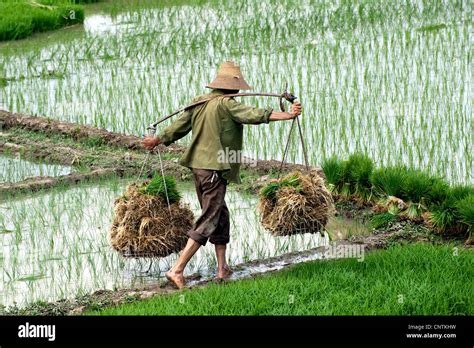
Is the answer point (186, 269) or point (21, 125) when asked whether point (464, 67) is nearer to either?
point (21, 125)

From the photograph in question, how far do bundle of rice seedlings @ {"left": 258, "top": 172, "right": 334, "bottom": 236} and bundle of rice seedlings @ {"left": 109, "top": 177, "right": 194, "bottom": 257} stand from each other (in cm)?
52

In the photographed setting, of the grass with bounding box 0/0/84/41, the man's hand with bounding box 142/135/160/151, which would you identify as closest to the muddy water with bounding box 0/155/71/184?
the man's hand with bounding box 142/135/160/151

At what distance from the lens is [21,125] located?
9250mm

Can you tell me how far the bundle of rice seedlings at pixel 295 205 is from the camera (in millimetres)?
5895

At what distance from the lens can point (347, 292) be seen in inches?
210

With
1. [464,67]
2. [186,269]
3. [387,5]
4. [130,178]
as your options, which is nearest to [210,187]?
[186,269]

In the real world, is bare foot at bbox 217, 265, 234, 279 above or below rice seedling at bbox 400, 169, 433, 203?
below

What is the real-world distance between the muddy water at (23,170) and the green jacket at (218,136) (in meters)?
2.40

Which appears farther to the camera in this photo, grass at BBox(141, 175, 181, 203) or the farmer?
grass at BBox(141, 175, 181, 203)

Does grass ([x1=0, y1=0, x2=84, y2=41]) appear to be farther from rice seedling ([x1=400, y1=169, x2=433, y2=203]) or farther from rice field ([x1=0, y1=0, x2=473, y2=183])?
rice seedling ([x1=400, y1=169, x2=433, y2=203])

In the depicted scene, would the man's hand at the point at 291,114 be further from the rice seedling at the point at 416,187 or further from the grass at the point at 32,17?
the grass at the point at 32,17

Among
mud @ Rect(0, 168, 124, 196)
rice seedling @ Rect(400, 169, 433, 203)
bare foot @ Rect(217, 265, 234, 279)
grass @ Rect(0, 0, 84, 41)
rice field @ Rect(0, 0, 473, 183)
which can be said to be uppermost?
grass @ Rect(0, 0, 84, 41)

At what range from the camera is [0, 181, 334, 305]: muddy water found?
6020mm
